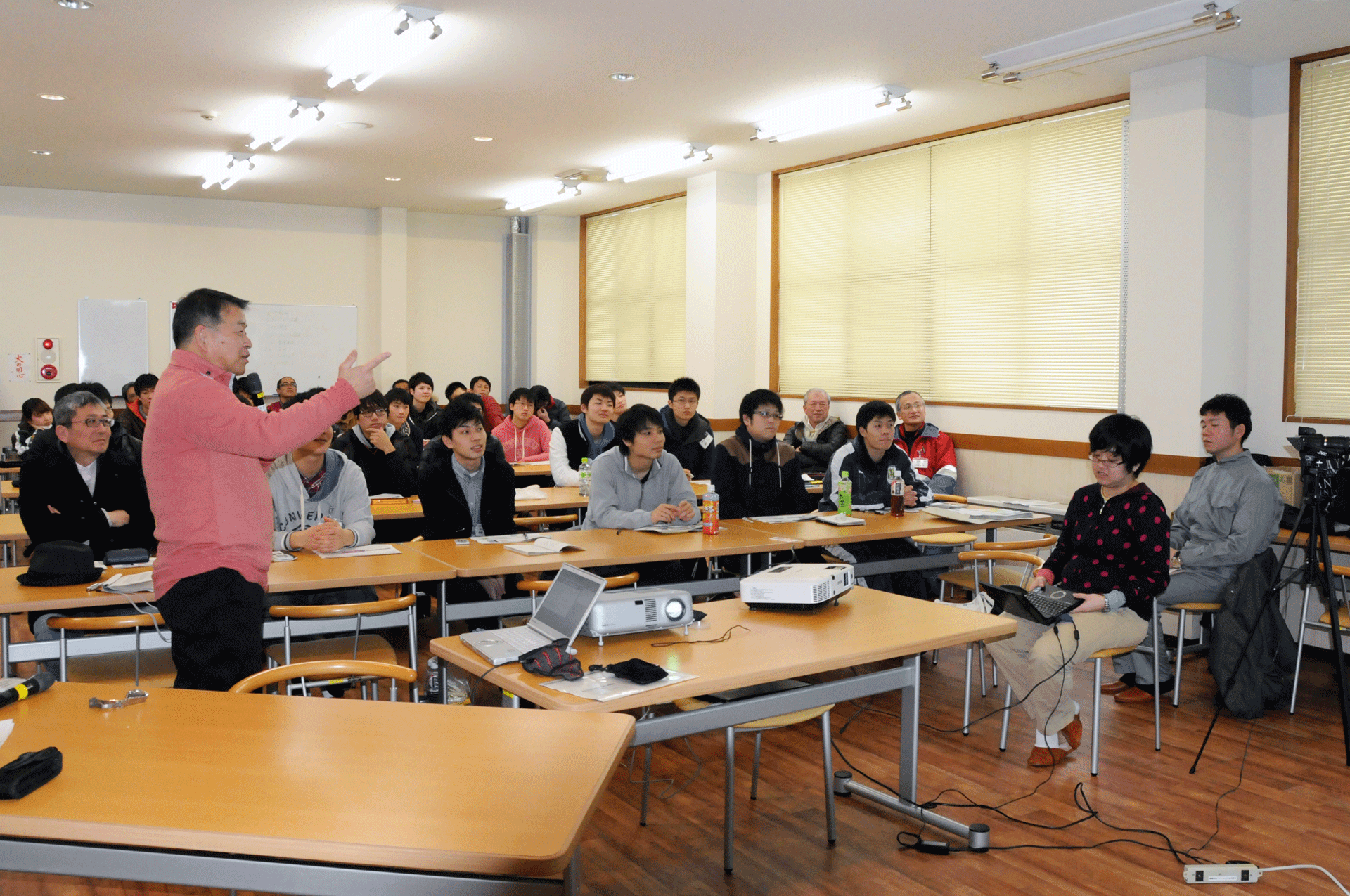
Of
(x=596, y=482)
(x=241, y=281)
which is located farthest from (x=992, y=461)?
(x=241, y=281)

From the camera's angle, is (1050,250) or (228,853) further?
(1050,250)

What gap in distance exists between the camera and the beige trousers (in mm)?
3775

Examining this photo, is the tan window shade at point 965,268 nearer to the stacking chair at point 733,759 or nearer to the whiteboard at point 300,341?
the stacking chair at point 733,759

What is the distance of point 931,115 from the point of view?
693 cm

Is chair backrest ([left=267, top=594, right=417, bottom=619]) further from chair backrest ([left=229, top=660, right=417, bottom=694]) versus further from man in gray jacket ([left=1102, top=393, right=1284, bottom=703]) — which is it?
man in gray jacket ([left=1102, top=393, right=1284, bottom=703])

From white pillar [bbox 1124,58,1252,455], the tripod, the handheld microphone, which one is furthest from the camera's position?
white pillar [bbox 1124,58,1252,455]

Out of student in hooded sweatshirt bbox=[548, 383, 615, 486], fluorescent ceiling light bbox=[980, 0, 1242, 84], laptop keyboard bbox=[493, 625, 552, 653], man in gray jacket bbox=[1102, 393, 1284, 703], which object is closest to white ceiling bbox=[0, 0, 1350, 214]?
fluorescent ceiling light bbox=[980, 0, 1242, 84]

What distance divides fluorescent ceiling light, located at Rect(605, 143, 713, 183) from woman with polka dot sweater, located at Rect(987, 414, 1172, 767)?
4.79m

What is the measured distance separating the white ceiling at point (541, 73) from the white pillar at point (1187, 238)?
0.74 ft

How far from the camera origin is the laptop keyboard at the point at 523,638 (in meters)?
2.75

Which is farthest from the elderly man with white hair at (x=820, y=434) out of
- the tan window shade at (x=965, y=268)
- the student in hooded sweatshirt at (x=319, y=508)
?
the student in hooded sweatshirt at (x=319, y=508)

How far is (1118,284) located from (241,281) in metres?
8.60

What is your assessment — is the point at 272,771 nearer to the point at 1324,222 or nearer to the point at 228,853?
the point at 228,853

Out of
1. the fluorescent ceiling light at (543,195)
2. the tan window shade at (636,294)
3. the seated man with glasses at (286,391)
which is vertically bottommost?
the seated man with glasses at (286,391)
